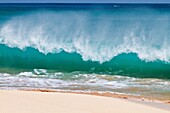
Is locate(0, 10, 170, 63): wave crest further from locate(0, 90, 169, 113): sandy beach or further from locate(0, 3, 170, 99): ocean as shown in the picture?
locate(0, 90, 169, 113): sandy beach

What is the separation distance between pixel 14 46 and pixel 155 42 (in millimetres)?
4178

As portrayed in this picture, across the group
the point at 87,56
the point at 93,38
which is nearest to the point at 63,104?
the point at 87,56

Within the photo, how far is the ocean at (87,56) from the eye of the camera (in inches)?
312

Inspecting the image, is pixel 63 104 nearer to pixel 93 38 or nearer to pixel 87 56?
pixel 87 56

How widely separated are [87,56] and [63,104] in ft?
20.6

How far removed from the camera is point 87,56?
36.6ft

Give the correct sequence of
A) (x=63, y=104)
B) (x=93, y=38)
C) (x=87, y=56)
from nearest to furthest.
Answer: (x=63, y=104) < (x=87, y=56) < (x=93, y=38)

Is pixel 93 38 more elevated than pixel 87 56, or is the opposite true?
pixel 93 38

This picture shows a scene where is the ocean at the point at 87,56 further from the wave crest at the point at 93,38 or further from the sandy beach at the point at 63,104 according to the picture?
the sandy beach at the point at 63,104

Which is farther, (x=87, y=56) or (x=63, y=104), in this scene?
(x=87, y=56)

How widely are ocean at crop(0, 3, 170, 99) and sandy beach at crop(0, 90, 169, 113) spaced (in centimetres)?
199

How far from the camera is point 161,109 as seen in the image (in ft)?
16.5

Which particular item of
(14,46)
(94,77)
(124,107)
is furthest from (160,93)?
(14,46)

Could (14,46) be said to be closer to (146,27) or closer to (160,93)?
(146,27)
